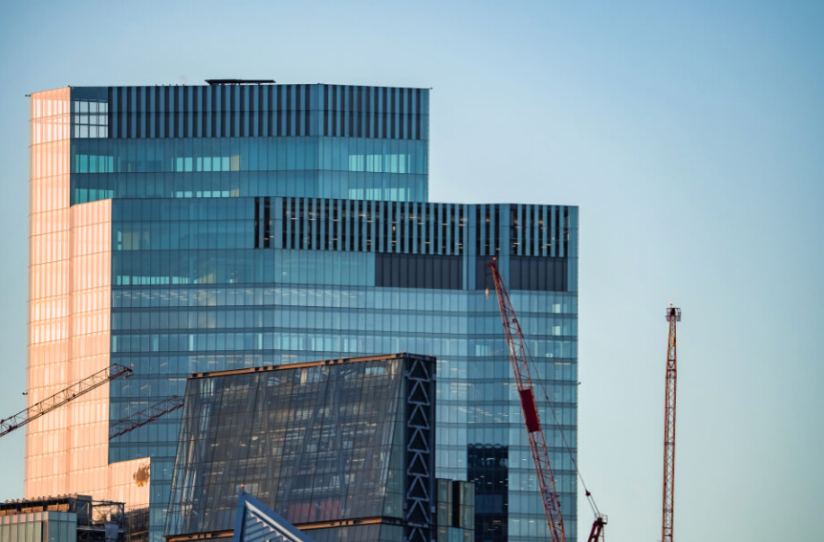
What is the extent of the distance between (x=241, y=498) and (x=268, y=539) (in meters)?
5.43

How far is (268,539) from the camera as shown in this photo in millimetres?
191875

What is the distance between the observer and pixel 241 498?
→ 196m
